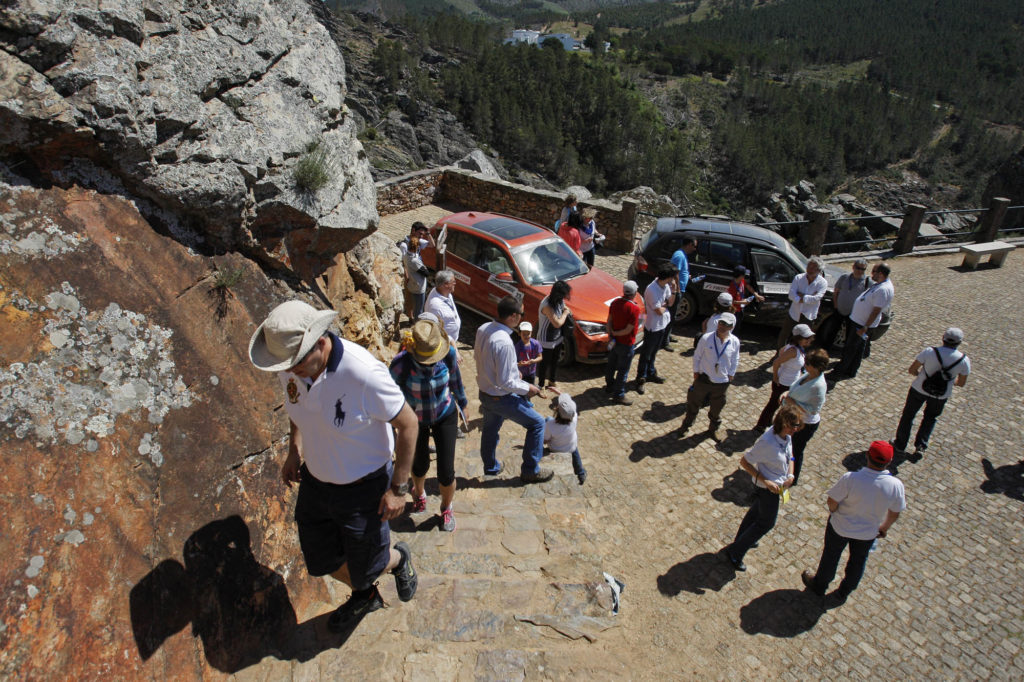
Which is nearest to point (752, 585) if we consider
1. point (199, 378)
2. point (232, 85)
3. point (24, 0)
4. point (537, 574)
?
point (537, 574)

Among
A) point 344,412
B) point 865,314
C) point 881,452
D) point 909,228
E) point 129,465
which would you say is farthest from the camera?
point 909,228

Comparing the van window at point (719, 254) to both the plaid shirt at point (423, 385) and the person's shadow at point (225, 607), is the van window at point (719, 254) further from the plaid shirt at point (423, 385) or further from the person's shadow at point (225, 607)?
the person's shadow at point (225, 607)

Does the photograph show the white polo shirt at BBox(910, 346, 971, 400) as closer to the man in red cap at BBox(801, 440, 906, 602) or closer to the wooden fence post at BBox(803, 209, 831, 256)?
the man in red cap at BBox(801, 440, 906, 602)

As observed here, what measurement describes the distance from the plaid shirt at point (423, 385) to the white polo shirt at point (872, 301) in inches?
240

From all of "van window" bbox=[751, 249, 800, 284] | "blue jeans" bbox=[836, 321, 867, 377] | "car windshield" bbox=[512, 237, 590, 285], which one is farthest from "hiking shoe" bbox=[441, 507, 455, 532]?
"van window" bbox=[751, 249, 800, 284]

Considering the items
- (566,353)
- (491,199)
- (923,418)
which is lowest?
(566,353)

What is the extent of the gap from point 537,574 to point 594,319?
4.46 m

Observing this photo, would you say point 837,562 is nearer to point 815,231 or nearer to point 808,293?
point 808,293

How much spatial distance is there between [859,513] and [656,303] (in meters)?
3.45

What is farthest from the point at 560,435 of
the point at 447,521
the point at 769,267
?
the point at 769,267

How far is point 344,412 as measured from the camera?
286 cm

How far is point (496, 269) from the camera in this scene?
8.77 metres

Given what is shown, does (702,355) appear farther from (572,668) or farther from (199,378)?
(199,378)

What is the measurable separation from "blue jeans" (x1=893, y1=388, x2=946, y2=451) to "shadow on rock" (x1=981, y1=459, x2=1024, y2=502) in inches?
25.1
